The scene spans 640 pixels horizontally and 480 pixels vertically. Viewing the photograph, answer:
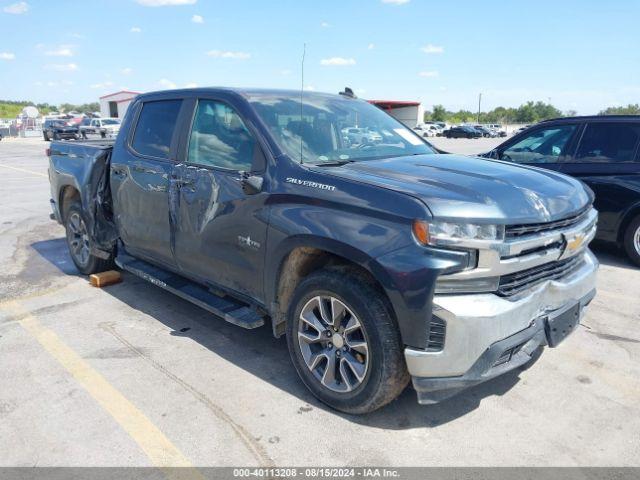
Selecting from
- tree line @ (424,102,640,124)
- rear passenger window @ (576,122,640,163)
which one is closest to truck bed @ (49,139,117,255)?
rear passenger window @ (576,122,640,163)

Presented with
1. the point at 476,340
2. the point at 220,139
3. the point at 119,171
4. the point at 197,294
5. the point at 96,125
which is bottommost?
the point at 197,294

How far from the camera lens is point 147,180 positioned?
4.44m

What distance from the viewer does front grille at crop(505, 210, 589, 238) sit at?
9.03ft

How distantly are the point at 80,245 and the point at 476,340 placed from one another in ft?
15.5

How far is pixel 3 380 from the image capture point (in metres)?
3.58

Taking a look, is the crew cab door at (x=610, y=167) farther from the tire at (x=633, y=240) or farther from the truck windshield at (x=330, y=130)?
the truck windshield at (x=330, y=130)

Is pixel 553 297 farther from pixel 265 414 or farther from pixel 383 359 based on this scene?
pixel 265 414

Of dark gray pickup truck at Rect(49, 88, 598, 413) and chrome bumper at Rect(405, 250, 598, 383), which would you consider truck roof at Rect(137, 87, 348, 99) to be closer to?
dark gray pickup truck at Rect(49, 88, 598, 413)

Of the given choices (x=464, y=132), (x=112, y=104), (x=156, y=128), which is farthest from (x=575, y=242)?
(x=112, y=104)

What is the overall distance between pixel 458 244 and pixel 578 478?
4.30 ft

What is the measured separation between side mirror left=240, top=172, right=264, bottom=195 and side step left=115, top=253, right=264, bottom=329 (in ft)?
2.87

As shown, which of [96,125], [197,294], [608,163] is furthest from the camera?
[96,125]

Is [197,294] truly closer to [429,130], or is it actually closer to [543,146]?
[543,146]

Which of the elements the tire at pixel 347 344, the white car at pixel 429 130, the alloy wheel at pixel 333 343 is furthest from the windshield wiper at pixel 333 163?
the white car at pixel 429 130
